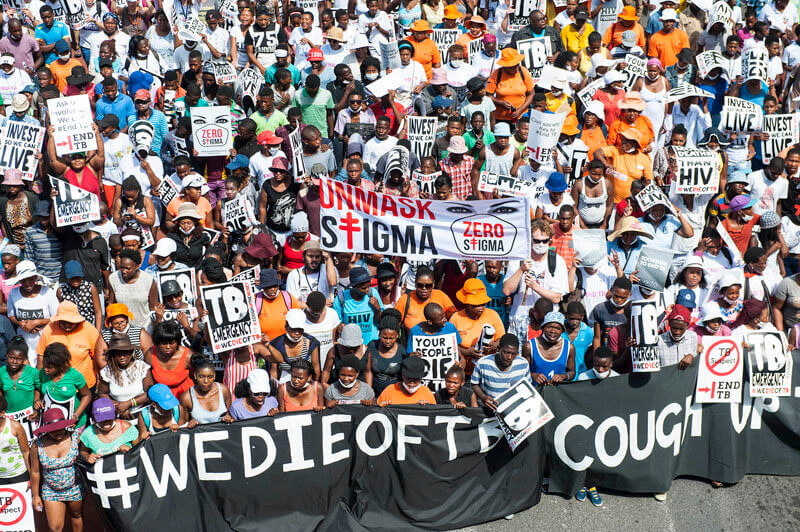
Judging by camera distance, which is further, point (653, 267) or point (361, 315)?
point (653, 267)

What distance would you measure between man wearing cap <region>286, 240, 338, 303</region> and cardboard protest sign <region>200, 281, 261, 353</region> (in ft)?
4.10

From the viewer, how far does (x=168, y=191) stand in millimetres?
12492

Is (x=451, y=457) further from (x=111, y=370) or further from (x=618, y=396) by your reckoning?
(x=111, y=370)

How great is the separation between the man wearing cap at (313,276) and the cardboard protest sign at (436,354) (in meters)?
1.45

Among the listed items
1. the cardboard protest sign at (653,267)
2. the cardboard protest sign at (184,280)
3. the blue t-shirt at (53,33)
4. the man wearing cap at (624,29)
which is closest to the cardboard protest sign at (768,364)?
the cardboard protest sign at (653,267)

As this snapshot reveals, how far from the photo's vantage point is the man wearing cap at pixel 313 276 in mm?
11016

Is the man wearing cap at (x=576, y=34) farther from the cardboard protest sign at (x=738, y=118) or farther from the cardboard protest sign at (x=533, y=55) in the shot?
the cardboard protest sign at (x=738, y=118)

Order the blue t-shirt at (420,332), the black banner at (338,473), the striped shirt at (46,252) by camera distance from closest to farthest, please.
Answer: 1. the black banner at (338,473)
2. the blue t-shirt at (420,332)
3. the striped shirt at (46,252)

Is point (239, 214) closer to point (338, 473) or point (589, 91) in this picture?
point (338, 473)

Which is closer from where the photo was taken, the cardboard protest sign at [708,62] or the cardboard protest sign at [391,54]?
the cardboard protest sign at [391,54]

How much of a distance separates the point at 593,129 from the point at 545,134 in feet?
4.75

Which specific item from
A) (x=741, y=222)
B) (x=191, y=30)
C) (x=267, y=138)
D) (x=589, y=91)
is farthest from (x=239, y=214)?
(x=741, y=222)

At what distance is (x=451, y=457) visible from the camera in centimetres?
949

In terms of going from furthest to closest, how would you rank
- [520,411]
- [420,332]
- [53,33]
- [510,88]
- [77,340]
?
1. [53,33]
2. [510,88]
3. [420,332]
4. [77,340]
5. [520,411]
